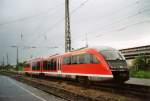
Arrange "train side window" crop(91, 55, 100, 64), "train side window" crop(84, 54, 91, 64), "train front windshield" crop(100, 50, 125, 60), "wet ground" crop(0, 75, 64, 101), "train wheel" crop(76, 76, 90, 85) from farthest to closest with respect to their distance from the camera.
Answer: "train wheel" crop(76, 76, 90, 85), "train side window" crop(84, 54, 91, 64), "train side window" crop(91, 55, 100, 64), "train front windshield" crop(100, 50, 125, 60), "wet ground" crop(0, 75, 64, 101)

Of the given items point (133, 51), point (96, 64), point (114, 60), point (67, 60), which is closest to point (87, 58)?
→ point (96, 64)

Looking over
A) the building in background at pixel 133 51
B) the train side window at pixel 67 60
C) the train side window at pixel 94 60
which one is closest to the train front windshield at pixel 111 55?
the train side window at pixel 94 60

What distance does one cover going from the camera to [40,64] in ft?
159

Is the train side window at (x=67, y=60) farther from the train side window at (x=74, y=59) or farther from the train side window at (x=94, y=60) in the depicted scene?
the train side window at (x=94, y=60)

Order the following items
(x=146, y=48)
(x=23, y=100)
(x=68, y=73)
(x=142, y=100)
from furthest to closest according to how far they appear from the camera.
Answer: (x=146, y=48) < (x=68, y=73) < (x=23, y=100) < (x=142, y=100)

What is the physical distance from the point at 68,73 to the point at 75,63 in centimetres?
275

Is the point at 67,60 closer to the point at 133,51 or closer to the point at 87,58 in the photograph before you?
the point at 87,58

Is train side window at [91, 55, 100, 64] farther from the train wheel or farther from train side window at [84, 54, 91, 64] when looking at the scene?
the train wheel

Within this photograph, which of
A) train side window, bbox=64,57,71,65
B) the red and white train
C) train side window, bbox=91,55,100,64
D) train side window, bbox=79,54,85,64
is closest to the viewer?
the red and white train

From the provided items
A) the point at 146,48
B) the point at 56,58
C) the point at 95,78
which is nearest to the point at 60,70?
the point at 56,58

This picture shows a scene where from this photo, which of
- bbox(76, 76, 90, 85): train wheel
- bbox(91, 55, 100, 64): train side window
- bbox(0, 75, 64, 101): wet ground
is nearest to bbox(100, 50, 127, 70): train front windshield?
bbox(91, 55, 100, 64): train side window

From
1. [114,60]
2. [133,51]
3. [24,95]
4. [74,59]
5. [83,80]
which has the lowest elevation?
[24,95]

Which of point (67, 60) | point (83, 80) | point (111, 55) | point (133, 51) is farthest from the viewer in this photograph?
point (133, 51)

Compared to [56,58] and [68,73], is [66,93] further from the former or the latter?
[56,58]
